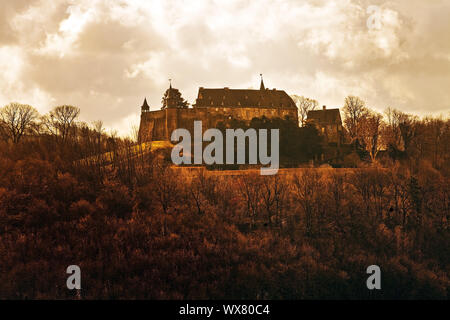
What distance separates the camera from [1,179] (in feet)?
70.6

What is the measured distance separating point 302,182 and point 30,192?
1911 centimetres

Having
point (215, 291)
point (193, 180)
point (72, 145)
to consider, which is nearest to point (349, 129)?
point (193, 180)

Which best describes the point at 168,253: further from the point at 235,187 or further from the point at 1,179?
the point at 1,179

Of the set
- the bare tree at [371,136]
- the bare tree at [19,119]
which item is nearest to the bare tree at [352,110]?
the bare tree at [371,136]

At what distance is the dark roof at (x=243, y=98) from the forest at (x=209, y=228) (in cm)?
3068

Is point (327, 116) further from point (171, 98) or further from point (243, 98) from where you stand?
point (171, 98)

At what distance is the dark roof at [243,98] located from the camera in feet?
196

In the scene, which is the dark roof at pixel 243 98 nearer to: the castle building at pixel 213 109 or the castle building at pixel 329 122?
the castle building at pixel 213 109

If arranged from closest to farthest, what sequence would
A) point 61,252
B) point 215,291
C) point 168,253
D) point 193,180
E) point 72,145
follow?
1. point 215,291
2. point 61,252
3. point 168,253
4. point 193,180
5. point 72,145

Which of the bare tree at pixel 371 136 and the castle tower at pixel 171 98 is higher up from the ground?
the castle tower at pixel 171 98

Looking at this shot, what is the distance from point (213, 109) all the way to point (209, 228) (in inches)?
1607

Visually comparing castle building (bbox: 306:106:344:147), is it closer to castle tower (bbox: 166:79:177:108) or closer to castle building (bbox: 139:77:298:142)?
castle building (bbox: 139:77:298:142)

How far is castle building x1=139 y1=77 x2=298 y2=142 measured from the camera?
52.6 metres

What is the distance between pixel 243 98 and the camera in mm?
62219
